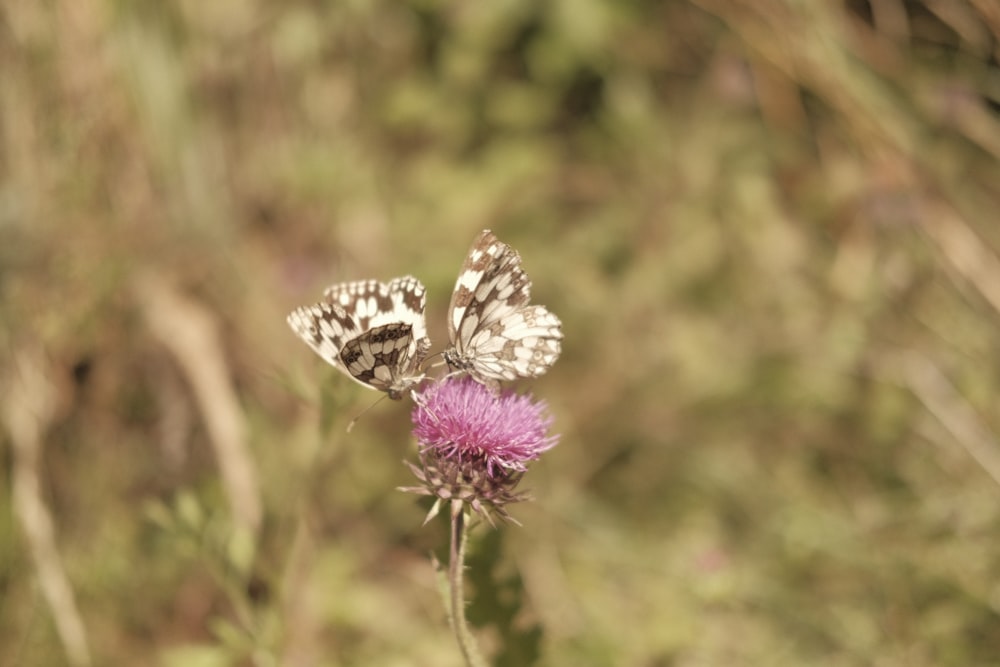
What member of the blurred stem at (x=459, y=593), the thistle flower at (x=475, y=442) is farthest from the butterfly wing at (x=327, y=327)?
the blurred stem at (x=459, y=593)

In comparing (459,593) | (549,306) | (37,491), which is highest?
(549,306)

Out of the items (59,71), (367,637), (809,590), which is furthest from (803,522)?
(59,71)

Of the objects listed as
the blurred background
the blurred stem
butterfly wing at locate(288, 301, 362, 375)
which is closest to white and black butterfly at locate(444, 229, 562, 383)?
butterfly wing at locate(288, 301, 362, 375)

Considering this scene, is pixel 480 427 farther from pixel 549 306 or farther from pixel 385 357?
pixel 549 306

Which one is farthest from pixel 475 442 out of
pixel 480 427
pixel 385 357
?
pixel 385 357

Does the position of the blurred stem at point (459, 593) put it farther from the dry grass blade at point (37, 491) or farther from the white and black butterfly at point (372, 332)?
the dry grass blade at point (37, 491)

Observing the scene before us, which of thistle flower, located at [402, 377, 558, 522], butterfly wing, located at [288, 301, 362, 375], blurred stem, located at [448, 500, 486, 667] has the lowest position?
blurred stem, located at [448, 500, 486, 667]

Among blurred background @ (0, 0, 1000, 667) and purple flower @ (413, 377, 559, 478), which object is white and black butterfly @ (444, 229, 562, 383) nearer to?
purple flower @ (413, 377, 559, 478)
